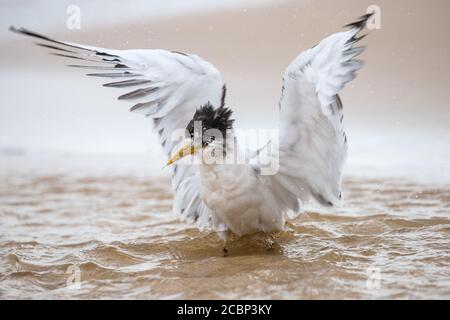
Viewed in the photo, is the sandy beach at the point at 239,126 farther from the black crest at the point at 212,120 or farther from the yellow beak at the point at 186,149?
the black crest at the point at 212,120

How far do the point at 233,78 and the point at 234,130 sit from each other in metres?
4.80

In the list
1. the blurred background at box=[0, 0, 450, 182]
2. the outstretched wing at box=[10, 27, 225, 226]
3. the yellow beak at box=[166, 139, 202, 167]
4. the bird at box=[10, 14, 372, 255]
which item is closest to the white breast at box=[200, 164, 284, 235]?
the bird at box=[10, 14, 372, 255]

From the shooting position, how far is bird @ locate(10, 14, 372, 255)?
12.4ft

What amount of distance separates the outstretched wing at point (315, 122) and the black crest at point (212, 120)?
34 centimetres

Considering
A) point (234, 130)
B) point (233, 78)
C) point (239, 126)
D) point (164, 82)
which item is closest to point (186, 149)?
point (234, 130)

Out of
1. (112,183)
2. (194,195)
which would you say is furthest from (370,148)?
(194,195)

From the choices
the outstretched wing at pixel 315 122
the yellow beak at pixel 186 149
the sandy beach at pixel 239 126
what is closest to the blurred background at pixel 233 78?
the sandy beach at pixel 239 126

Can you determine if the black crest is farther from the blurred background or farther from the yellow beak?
the blurred background

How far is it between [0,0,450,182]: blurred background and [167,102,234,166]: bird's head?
296 centimetres

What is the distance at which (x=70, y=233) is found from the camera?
511 cm

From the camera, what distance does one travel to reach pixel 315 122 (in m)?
4.00
